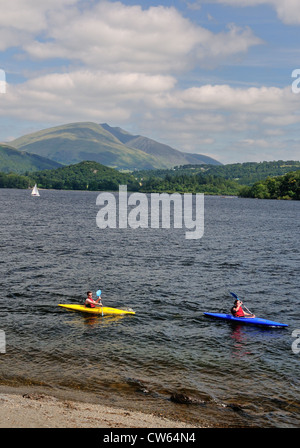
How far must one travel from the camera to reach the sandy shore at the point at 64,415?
53.8 ft

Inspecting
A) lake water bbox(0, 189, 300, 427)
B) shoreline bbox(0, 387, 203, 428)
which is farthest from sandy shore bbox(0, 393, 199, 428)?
lake water bbox(0, 189, 300, 427)

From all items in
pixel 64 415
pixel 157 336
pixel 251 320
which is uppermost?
pixel 64 415

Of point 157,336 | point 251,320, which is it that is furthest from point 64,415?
point 251,320

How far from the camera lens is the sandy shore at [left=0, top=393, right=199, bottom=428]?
16406mm

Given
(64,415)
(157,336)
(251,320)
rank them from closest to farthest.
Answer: (64,415), (157,336), (251,320)

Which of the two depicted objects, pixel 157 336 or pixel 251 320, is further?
pixel 251 320

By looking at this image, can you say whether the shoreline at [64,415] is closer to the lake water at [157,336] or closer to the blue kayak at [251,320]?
the lake water at [157,336]

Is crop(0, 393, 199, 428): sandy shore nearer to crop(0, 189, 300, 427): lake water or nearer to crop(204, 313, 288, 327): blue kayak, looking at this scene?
crop(0, 189, 300, 427): lake water

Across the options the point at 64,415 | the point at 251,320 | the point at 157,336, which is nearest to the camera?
the point at 64,415

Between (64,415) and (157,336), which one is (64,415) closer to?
(64,415)

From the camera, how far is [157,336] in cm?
2939

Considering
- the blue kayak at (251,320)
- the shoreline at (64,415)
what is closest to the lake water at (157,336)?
the blue kayak at (251,320)

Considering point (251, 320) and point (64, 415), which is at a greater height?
point (64, 415)
